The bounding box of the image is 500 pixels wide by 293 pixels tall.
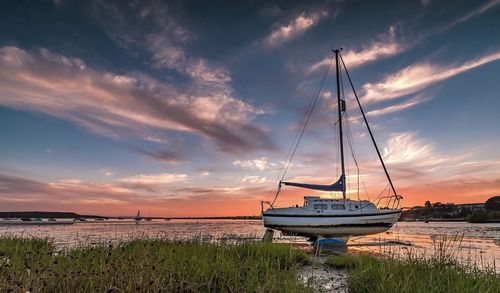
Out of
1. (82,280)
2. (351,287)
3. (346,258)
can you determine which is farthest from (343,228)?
(82,280)

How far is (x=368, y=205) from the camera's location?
83.3 feet

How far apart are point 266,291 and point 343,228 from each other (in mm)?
19642

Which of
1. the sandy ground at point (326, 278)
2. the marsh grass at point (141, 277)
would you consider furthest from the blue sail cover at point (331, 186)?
the marsh grass at point (141, 277)

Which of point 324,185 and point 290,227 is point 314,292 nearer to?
point 290,227

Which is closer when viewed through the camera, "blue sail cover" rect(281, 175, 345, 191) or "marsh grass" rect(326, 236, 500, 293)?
"marsh grass" rect(326, 236, 500, 293)

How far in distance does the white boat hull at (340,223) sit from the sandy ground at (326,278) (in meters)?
12.6

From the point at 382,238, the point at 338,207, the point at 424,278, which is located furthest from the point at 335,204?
the point at 424,278

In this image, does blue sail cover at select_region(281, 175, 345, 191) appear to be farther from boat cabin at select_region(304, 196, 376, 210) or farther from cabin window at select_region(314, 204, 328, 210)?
cabin window at select_region(314, 204, 328, 210)

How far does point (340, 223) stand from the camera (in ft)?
80.1

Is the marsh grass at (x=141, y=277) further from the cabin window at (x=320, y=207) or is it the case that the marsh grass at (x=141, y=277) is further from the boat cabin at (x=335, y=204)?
the boat cabin at (x=335, y=204)

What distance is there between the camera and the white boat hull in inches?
961

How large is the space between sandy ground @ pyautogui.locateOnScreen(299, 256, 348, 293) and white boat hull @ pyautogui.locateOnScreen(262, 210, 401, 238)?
1259 cm

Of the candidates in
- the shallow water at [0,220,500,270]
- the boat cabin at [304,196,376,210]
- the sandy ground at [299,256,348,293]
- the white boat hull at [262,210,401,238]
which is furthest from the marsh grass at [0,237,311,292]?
the boat cabin at [304,196,376,210]

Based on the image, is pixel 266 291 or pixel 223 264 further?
pixel 223 264
